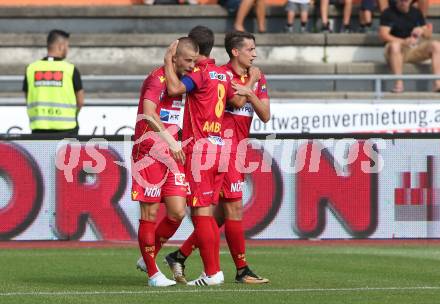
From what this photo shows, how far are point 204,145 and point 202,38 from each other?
875 millimetres

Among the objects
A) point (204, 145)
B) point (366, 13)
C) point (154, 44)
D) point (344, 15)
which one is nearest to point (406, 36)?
point (366, 13)

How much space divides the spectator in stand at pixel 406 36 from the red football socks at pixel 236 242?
34.3 feet

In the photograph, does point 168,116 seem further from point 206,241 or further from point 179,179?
point 206,241

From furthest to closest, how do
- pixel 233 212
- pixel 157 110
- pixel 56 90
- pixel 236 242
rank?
1. pixel 56 90
2. pixel 233 212
3. pixel 236 242
4. pixel 157 110

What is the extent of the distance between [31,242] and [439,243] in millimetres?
4780

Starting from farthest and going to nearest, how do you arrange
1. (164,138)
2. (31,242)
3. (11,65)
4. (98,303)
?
(11,65), (31,242), (164,138), (98,303)

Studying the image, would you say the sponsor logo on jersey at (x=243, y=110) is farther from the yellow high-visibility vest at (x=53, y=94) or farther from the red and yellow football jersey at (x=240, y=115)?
the yellow high-visibility vest at (x=53, y=94)

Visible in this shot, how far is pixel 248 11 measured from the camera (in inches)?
859

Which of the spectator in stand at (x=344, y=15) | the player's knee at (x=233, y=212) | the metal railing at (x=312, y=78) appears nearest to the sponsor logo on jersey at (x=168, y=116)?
the player's knee at (x=233, y=212)

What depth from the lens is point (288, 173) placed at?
49.8ft

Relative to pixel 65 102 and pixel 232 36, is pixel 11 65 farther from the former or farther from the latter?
pixel 232 36

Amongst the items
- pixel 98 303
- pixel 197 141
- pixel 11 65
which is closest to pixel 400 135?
pixel 197 141

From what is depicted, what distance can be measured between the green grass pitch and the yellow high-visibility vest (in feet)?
6.24

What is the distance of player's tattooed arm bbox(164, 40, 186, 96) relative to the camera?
10.3m
